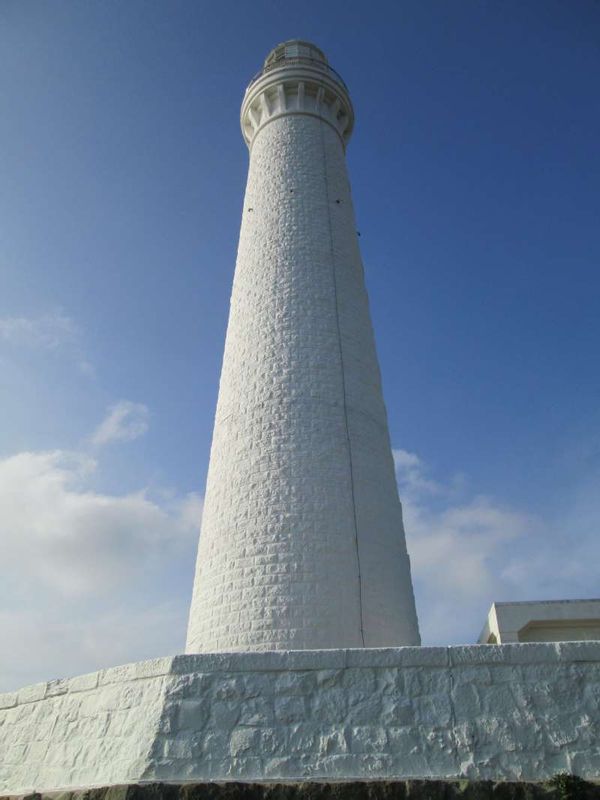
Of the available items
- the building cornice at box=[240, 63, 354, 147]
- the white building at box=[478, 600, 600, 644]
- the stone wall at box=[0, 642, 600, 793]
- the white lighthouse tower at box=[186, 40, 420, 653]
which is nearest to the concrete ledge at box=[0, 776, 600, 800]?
the stone wall at box=[0, 642, 600, 793]

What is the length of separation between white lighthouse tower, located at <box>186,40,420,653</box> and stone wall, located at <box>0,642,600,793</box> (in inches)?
132

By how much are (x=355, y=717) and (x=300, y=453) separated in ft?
17.8

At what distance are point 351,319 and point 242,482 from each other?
415cm

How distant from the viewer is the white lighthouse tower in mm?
9594

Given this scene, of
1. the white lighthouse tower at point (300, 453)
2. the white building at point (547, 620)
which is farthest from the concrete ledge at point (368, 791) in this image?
the white building at point (547, 620)

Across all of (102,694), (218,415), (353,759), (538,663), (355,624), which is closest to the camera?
(353,759)

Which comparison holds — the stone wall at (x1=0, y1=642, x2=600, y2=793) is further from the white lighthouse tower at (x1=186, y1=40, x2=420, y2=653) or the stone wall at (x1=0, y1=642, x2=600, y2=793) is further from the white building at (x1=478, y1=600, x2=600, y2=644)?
the white building at (x1=478, y1=600, x2=600, y2=644)

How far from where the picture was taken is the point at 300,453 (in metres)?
10.7

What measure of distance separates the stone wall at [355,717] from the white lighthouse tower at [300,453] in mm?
3353

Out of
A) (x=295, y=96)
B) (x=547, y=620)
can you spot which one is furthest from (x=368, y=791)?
(x=295, y=96)

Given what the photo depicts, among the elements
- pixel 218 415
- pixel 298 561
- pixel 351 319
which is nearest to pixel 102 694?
pixel 298 561

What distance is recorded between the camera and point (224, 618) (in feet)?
31.9

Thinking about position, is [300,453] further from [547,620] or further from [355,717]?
[547,620]

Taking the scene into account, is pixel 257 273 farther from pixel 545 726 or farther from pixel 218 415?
pixel 545 726
